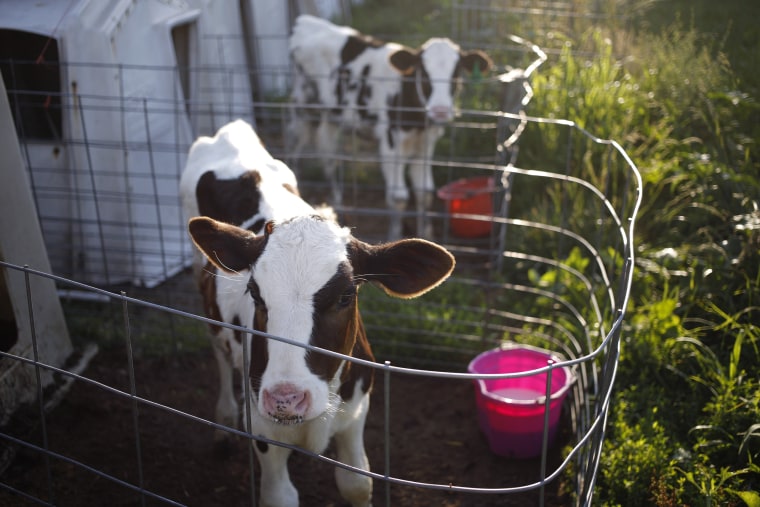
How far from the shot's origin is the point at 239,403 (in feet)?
15.0

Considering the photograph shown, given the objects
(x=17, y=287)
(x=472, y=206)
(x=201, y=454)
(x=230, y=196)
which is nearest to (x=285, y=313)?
(x=230, y=196)

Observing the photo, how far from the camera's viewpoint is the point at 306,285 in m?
2.76

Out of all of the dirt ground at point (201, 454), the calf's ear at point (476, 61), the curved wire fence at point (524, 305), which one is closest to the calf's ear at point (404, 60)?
the calf's ear at point (476, 61)

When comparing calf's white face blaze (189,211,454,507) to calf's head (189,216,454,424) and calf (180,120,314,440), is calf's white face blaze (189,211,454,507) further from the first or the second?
calf (180,120,314,440)

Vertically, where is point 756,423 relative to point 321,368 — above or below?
below

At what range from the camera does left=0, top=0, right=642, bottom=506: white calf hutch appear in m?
3.93

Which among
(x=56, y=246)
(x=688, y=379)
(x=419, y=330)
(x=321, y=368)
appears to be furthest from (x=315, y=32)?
(x=321, y=368)

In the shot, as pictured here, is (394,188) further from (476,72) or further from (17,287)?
(17,287)

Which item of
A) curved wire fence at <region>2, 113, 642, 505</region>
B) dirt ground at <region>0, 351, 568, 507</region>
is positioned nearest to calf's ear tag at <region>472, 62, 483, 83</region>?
curved wire fence at <region>2, 113, 642, 505</region>

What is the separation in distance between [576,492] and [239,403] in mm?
2016

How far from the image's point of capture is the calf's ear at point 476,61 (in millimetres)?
7148

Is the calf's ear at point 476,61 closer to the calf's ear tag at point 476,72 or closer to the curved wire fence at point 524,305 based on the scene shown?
the calf's ear tag at point 476,72

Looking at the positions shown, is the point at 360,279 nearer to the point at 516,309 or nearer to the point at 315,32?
the point at 516,309

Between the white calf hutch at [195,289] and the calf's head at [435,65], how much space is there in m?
0.56
